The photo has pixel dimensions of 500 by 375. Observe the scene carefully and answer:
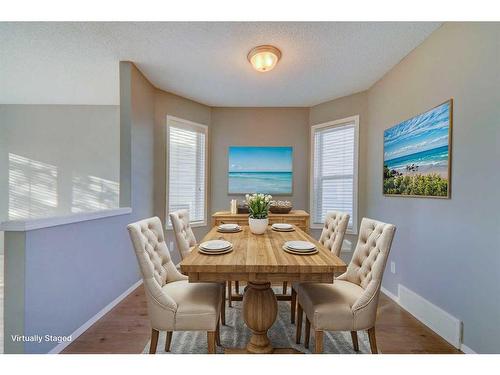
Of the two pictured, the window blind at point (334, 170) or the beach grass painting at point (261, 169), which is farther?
the beach grass painting at point (261, 169)

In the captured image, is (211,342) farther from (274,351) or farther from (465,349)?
(465,349)

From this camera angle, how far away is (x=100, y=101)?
3680 millimetres

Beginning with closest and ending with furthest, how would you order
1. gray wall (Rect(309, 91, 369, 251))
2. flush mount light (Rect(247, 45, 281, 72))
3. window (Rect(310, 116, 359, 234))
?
flush mount light (Rect(247, 45, 281, 72)) → gray wall (Rect(309, 91, 369, 251)) → window (Rect(310, 116, 359, 234))

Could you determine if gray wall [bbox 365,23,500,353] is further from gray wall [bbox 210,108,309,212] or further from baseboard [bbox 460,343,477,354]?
gray wall [bbox 210,108,309,212]

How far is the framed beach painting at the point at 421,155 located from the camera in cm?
177

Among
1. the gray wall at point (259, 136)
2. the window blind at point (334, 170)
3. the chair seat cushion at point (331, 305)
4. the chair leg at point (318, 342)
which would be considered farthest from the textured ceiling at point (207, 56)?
the chair leg at point (318, 342)

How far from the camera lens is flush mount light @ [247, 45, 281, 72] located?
6.90 ft

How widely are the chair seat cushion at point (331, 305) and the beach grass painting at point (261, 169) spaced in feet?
7.22

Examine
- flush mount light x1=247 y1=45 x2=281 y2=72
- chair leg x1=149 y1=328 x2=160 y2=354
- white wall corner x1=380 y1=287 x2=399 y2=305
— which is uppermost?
flush mount light x1=247 y1=45 x2=281 y2=72

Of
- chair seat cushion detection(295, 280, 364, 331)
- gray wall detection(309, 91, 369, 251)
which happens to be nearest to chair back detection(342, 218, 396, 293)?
chair seat cushion detection(295, 280, 364, 331)

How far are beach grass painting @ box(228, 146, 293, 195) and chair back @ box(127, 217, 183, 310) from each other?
2.07m

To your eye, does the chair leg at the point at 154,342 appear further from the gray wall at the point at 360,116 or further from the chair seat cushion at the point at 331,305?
the gray wall at the point at 360,116
